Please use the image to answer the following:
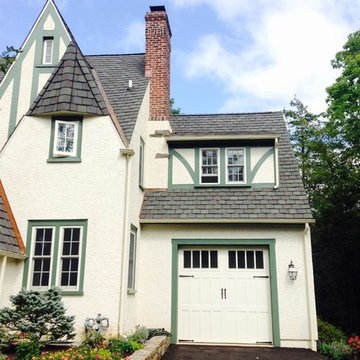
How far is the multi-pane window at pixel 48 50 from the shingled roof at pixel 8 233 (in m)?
4.04

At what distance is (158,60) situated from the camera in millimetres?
12750

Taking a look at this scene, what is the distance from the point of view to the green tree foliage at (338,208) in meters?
16.7

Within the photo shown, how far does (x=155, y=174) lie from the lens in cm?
1166

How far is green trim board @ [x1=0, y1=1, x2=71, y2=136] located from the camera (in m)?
10.8

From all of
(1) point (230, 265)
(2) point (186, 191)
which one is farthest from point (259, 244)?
(2) point (186, 191)

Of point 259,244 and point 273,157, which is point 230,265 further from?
point 273,157

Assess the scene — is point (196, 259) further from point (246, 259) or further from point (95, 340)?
point (95, 340)

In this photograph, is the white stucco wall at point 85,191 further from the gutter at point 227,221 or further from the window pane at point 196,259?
the window pane at point 196,259

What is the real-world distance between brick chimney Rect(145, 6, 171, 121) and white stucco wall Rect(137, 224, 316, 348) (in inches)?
154

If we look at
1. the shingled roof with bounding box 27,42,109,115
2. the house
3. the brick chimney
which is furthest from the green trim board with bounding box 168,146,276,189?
the shingled roof with bounding box 27,42,109,115

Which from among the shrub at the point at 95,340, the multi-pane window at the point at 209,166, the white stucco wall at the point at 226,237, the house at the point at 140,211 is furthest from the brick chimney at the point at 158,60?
the shrub at the point at 95,340

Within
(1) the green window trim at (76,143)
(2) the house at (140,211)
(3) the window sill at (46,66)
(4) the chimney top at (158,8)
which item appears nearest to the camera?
(2) the house at (140,211)

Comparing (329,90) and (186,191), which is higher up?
(329,90)

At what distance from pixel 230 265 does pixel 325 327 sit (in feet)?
10.0
